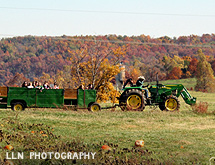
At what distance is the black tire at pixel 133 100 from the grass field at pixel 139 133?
2.34 meters

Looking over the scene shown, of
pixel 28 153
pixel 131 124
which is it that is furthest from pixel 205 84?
pixel 28 153

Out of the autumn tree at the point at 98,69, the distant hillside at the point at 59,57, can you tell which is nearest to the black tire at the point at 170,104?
the autumn tree at the point at 98,69

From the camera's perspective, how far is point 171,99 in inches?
760

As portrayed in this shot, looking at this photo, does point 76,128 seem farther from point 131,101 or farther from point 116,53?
point 116,53

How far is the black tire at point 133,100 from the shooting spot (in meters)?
19.1

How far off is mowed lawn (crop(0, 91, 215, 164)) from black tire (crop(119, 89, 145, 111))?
2329mm

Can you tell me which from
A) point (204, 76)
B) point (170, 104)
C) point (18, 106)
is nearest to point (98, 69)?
point (170, 104)

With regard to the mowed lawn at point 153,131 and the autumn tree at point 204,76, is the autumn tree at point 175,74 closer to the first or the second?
the autumn tree at point 204,76

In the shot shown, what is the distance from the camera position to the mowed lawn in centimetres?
895

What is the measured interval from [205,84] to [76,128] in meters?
62.9

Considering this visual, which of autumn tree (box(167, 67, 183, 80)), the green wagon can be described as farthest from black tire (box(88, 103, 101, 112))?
autumn tree (box(167, 67, 183, 80))

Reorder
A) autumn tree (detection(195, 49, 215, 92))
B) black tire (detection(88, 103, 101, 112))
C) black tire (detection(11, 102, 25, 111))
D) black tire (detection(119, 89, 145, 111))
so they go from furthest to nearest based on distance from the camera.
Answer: autumn tree (detection(195, 49, 215, 92))
black tire (detection(119, 89, 145, 111))
black tire (detection(88, 103, 101, 112))
black tire (detection(11, 102, 25, 111))

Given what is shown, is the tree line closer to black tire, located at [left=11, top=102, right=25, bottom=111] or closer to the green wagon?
the green wagon

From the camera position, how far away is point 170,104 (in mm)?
19266
